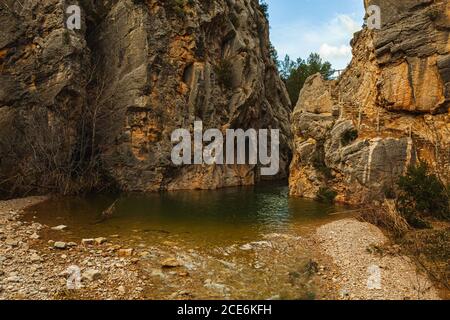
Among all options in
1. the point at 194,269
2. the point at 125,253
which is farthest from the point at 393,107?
the point at 125,253

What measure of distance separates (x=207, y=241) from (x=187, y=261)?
2.61 meters

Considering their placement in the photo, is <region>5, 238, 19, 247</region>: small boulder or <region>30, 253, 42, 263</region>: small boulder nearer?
<region>30, 253, 42, 263</region>: small boulder

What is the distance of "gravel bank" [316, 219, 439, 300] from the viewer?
9047 mm

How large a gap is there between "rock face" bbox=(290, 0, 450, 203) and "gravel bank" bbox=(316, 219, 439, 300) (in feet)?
32.0

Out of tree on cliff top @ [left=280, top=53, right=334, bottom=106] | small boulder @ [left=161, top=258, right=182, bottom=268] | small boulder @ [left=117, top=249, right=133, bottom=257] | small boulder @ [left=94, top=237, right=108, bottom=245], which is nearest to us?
small boulder @ [left=161, top=258, right=182, bottom=268]

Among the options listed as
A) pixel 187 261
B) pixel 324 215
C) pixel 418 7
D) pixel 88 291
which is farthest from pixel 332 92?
pixel 88 291

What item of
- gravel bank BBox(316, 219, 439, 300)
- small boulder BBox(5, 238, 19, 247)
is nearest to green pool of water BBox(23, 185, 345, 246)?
small boulder BBox(5, 238, 19, 247)

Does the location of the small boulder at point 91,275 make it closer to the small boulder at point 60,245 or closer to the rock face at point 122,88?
the small boulder at point 60,245

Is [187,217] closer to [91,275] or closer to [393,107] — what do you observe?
[91,275]

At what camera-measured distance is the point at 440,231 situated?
13766 millimetres

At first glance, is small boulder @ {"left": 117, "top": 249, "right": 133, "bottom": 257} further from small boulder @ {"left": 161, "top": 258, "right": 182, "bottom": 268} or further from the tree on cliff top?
the tree on cliff top

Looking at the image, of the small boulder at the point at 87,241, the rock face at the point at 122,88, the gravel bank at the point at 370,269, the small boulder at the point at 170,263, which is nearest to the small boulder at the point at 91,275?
the small boulder at the point at 170,263

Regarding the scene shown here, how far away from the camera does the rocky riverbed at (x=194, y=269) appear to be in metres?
9.10

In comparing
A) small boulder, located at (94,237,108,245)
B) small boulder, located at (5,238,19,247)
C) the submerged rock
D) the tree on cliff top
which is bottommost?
small boulder, located at (94,237,108,245)
